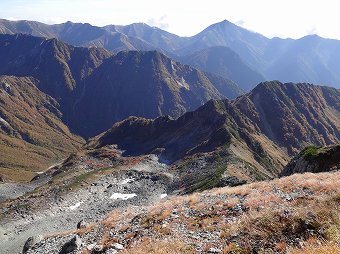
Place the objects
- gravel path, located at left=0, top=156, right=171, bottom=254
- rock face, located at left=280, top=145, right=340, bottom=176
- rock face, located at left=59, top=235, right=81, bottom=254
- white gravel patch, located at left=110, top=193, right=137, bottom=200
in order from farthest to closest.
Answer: white gravel patch, located at left=110, top=193, right=137, bottom=200, gravel path, located at left=0, top=156, right=171, bottom=254, rock face, located at left=280, top=145, right=340, bottom=176, rock face, located at left=59, top=235, right=81, bottom=254

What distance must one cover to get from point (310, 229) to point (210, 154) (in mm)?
97947

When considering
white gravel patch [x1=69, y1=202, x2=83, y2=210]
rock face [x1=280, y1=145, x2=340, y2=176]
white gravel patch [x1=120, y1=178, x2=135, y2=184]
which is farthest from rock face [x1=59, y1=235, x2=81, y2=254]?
white gravel patch [x1=120, y1=178, x2=135, y2=184]

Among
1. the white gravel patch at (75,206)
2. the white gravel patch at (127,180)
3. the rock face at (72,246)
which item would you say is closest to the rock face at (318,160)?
the rock face at (72,246)

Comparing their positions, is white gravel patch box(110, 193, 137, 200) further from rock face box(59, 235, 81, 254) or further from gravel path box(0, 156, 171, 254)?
rock face box(59, 235, 81, 254)

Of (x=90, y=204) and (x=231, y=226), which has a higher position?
(x=231, y=226)

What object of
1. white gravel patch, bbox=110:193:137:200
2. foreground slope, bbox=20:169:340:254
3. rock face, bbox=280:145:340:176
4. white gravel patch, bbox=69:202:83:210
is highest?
foreground slope, bbox=20:169:340:254

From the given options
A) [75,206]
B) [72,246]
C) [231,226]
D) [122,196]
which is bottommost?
[122,196]

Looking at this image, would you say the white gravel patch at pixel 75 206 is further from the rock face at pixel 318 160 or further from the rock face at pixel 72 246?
the rock face at pixel 72 246

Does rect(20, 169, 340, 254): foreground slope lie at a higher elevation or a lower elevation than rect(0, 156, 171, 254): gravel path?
higher

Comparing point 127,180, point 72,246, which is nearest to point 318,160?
point 72,246

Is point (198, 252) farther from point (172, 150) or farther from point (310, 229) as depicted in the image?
point (172, 150)

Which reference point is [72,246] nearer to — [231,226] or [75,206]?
[231,226]

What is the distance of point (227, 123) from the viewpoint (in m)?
148

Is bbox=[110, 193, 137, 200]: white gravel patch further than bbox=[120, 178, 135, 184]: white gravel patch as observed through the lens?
No
